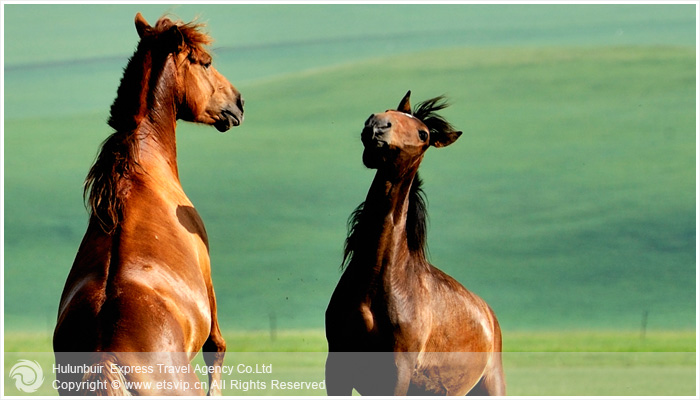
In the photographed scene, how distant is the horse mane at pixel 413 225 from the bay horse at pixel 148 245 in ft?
2.46

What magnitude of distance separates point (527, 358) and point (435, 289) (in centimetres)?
292

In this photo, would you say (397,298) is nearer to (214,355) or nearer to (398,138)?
(398,138)

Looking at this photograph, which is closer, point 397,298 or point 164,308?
point 164,308

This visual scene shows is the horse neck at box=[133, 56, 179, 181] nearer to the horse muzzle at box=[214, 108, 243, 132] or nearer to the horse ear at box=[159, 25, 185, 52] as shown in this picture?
the horse ear at box=[159, 25, 185, 52]

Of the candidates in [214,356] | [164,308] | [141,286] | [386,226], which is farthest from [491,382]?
[141,286]

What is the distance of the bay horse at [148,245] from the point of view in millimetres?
4730

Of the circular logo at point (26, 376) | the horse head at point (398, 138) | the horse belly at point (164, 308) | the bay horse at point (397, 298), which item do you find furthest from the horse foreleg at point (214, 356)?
the horse head at point (398, 138)

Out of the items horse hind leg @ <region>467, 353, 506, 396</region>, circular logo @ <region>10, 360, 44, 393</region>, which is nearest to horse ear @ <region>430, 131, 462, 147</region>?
horse hind leg @ <region>467, 353, 506, 396</region>

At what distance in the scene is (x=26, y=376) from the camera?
18.9 feet

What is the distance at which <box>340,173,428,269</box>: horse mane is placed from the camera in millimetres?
5734

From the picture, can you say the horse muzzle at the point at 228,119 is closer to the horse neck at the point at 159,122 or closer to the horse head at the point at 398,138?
the horse neck at the point at 159,122

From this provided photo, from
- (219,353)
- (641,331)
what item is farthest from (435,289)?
(641,331)

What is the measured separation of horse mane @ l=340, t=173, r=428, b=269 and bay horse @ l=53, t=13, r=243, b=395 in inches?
29.5

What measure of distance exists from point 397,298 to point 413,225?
0.49 m
